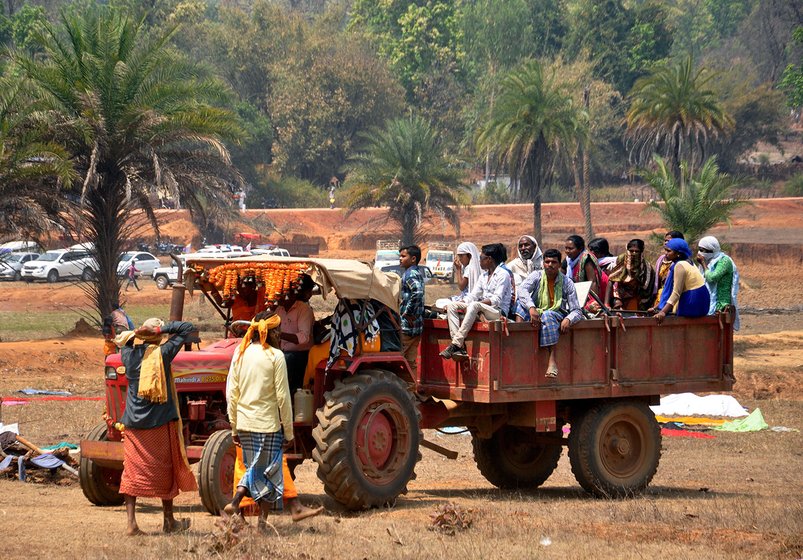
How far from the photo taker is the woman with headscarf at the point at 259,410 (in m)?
8.91

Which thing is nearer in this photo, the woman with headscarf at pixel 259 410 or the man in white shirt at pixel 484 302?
the woman with headscarf at pixel 259 410

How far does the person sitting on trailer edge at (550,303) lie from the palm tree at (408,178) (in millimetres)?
36928

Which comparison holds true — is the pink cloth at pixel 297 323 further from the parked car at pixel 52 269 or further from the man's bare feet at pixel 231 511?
the parked car at pixel 52 269

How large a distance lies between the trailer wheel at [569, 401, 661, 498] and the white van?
38.6m

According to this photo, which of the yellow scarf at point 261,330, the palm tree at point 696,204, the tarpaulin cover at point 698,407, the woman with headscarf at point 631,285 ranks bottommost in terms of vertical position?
the tarpaulin cover at point 698,407

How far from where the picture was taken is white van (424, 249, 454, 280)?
5169 centimetres

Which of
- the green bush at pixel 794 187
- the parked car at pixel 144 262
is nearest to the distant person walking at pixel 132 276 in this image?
the parked car at pixel 144 262

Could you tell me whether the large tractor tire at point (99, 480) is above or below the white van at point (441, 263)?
below

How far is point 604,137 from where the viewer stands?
263 ft

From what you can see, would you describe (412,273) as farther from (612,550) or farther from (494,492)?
(612,550)

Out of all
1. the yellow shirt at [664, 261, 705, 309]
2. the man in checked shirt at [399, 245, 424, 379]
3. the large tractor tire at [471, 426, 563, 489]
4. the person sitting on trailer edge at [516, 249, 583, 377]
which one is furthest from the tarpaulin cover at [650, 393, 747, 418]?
the man in checked shirt at [399, 245, 424, 379]

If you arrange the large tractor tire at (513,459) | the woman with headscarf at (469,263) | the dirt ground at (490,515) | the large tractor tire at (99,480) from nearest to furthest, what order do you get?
the dirt ground at (490,515)
the large tractor tire at (99,480)
the woman with headscarf at (469,263)
the large tractor tire at (513,459)

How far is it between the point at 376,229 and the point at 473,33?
25698 mm

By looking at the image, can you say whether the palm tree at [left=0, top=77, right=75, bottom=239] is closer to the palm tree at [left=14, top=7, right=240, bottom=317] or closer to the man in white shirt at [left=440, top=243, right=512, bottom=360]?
the palm tree at [left=14, top=7, right=240, bottom=317]
